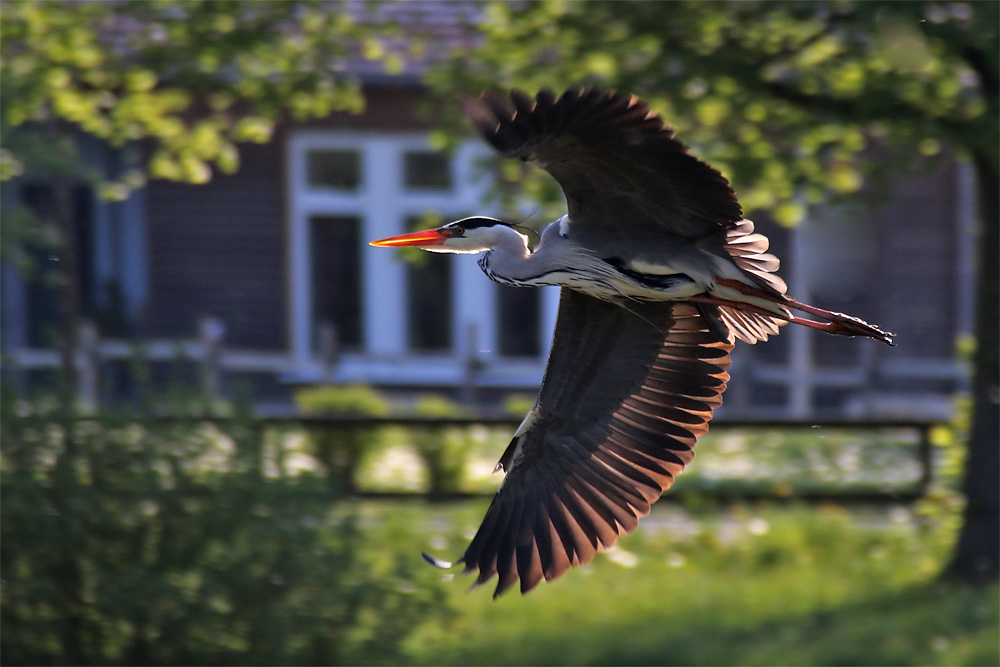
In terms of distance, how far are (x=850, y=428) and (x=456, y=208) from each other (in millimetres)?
5117

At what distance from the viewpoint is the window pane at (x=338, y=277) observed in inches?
455

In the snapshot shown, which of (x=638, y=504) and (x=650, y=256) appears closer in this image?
(x=650, y=256)

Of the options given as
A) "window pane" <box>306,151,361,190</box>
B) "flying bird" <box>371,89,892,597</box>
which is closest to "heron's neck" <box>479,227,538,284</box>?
"flying bird" <box>371,89,892,597</box>

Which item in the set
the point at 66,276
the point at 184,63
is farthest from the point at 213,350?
the point at 184,63

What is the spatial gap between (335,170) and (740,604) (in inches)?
265

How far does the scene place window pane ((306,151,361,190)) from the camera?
11258mm

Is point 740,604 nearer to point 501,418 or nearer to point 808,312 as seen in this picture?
point 501,418

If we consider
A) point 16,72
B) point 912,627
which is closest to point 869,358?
point 912,627

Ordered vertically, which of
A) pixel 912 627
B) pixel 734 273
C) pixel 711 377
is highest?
pixel 734 273

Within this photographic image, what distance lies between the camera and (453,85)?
20.6 ft

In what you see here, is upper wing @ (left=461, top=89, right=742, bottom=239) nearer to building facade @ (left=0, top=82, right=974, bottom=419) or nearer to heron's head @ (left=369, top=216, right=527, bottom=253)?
heron's head @ (left=369, top=216, right=527, bottom=253)

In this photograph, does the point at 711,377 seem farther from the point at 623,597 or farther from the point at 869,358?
the point at 869,358

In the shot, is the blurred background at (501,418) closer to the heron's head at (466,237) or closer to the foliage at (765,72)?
the foliage at (765,72)

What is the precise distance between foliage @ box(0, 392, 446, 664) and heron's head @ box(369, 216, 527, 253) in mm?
1422
